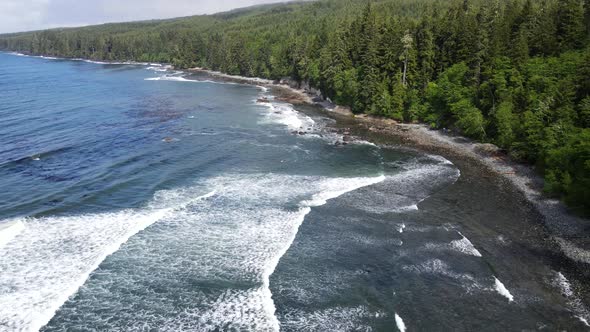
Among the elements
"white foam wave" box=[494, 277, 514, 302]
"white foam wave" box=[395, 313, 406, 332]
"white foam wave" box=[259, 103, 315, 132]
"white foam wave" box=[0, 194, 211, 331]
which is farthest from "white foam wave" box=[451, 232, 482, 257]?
"white foam wave" box=[259, 103, 315, 132]

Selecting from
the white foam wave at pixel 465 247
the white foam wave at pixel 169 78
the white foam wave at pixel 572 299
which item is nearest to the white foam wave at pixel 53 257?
the white foam wave at pixel 465 247

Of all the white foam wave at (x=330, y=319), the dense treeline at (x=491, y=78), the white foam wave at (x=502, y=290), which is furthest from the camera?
the dense treeline at (x=491, y=78)

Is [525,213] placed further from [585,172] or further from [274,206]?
[274,206]

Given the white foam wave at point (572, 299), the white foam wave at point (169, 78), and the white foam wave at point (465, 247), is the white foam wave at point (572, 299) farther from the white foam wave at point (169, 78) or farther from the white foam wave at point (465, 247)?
the white foam wave at point (169, 78)

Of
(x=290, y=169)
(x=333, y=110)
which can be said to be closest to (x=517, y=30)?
(x=333, y=110)

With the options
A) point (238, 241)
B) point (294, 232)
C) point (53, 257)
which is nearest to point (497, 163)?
point (294, 232)

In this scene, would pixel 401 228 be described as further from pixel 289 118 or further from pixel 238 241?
pixel 289 118
